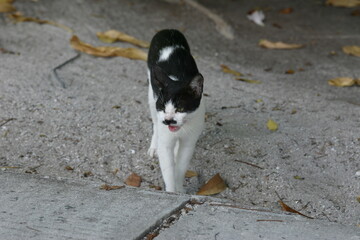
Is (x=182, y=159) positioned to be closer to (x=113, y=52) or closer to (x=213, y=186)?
(x=213, y=186)

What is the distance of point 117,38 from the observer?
6.50 m

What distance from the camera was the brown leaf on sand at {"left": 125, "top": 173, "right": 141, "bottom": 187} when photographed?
3.82m

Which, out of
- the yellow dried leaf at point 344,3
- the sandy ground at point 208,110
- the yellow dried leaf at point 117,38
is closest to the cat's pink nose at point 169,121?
the sandy ground at point 208,110


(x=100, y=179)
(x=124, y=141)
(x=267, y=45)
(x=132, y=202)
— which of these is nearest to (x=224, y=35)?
(x=267, y=45)

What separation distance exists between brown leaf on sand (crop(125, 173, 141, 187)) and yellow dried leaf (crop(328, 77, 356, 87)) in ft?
9.08

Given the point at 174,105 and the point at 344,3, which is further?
the point at 344,3

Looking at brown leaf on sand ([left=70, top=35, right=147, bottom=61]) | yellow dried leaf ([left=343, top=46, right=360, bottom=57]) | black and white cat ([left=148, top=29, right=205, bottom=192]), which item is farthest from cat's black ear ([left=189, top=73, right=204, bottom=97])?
yellow dried leaf ([left=343, top=46, right=360, bottom=57])

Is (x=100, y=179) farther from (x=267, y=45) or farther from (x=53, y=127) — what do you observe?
(x=267, y=45)

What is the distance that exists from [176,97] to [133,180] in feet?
2.70

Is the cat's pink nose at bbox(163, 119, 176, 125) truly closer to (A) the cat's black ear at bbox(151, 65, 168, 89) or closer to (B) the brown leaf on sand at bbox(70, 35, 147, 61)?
(A) the cat's black ear at bbox(151, 65, 168, 89)

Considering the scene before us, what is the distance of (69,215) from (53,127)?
177 cm

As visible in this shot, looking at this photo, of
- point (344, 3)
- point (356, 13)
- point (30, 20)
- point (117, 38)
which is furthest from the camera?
point (344, 3)

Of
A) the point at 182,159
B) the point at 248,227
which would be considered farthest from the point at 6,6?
the point at 248,227

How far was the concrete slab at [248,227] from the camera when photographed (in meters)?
2.68
